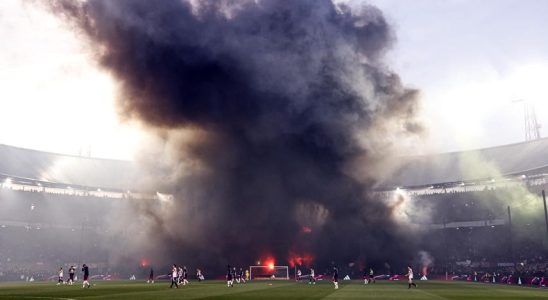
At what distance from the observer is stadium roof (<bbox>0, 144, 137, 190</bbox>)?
301ft

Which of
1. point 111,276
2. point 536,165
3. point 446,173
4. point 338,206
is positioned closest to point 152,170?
point 111,276

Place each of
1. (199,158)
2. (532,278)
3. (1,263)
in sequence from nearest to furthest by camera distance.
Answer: (532,278) < (199,158) < (1,263)

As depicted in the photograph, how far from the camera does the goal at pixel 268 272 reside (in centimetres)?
7512

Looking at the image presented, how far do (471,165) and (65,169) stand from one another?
289ft

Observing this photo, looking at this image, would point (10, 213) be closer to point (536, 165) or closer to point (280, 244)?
point (280, 244)

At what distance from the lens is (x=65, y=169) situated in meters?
102

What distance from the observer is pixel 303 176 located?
81812mm

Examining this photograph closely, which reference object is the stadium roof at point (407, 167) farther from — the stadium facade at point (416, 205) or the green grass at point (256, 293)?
the green grass at point (256, 293)

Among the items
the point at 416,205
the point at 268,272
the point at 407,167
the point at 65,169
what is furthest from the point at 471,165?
the point at 65,169

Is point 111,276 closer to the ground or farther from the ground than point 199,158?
closer to the ground

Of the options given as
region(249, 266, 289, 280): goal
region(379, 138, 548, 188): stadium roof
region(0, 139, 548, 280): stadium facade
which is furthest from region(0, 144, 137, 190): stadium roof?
region(379, 138, 548, 188): stadium roof

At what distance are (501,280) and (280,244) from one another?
1463 inches

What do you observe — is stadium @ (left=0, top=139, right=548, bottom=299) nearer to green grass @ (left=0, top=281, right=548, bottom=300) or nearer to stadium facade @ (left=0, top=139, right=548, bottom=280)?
stadium facade @ (left=0, top=139, right=548, bottom=280)

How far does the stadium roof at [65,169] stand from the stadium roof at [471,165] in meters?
60.0
